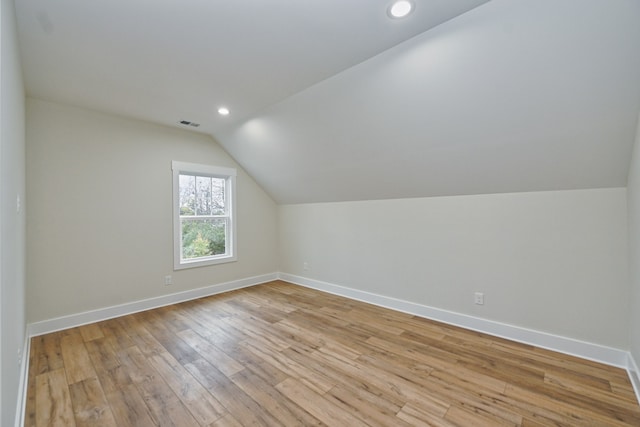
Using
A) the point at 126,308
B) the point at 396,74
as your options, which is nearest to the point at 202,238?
the point at 126,308

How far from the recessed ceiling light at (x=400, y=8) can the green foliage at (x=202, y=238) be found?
3694mm

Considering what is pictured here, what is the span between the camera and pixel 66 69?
7.84ft

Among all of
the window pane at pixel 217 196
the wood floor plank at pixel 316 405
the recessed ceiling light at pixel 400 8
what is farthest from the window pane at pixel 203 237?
the recessed ceiling light at pixel 400 8

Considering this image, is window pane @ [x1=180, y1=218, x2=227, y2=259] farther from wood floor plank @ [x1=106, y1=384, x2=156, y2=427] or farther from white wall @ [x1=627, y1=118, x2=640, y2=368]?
white wall @ [x1=627, y1=118, x2=640, y2=368]

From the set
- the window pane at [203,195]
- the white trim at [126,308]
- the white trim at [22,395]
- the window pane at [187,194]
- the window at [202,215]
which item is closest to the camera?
the white trim at [22,395]

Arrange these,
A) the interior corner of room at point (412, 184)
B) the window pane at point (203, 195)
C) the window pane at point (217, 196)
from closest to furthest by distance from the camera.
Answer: the interior corner of room at point (412, 184), the window pane at point (203, 195), the window pane at point (217, 196)

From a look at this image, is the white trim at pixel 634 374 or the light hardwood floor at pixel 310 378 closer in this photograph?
the light hardwood floor at pixel 310 378

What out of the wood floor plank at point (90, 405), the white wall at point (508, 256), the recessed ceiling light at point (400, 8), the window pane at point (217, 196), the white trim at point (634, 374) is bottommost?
the wood floor plank at point (90, 405)

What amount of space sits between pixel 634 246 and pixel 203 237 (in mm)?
4738

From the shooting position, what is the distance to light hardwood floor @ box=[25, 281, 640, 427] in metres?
1.70

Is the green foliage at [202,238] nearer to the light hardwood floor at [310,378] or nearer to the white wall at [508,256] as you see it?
the light hardwood floor at [310,378]

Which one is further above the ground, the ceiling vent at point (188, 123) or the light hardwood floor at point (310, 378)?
the ceiling vent at point (188, 123)

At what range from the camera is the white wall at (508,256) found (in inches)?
88.9

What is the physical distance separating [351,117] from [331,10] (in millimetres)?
1100
